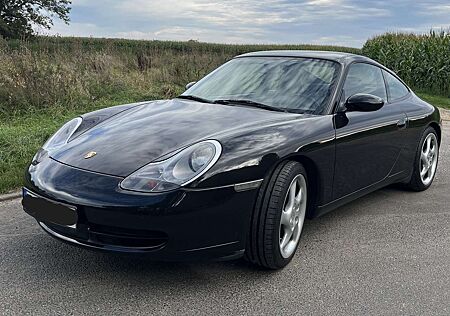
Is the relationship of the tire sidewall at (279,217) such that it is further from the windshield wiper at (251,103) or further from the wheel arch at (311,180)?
the windshield wiper at (251,103)

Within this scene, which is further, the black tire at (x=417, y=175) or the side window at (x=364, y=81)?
the black tire at (x=417, y=175)

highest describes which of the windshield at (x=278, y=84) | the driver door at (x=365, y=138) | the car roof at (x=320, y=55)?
the car roof at (x=320, y=55)

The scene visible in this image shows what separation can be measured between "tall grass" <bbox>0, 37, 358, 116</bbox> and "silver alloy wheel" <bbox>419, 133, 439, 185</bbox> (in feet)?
20.6

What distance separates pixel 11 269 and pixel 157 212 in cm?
119

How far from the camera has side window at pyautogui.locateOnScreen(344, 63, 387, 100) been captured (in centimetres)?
414

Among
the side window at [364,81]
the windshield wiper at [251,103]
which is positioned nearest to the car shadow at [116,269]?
the windshield wiper at [251,103]

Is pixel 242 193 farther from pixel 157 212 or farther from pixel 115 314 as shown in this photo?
pixel 115 314

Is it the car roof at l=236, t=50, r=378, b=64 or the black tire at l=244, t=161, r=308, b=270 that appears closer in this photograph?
the black tire at l=244, t=161, r=308, b=270

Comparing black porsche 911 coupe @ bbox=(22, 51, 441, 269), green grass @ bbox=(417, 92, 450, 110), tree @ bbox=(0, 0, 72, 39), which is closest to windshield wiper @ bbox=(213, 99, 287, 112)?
black porsche 911 coupe @ bbox=(22, 51, 441, 269)

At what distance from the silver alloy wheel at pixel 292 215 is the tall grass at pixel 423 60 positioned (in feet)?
50.5

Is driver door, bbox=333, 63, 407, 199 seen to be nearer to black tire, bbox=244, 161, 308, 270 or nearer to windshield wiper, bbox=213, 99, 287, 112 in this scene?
windshield wiper, bbox=213, 99, 287, 112

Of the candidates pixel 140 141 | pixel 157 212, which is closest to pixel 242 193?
pixel 157 212

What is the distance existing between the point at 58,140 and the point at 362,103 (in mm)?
2256

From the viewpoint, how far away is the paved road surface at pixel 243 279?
279 centimetres
